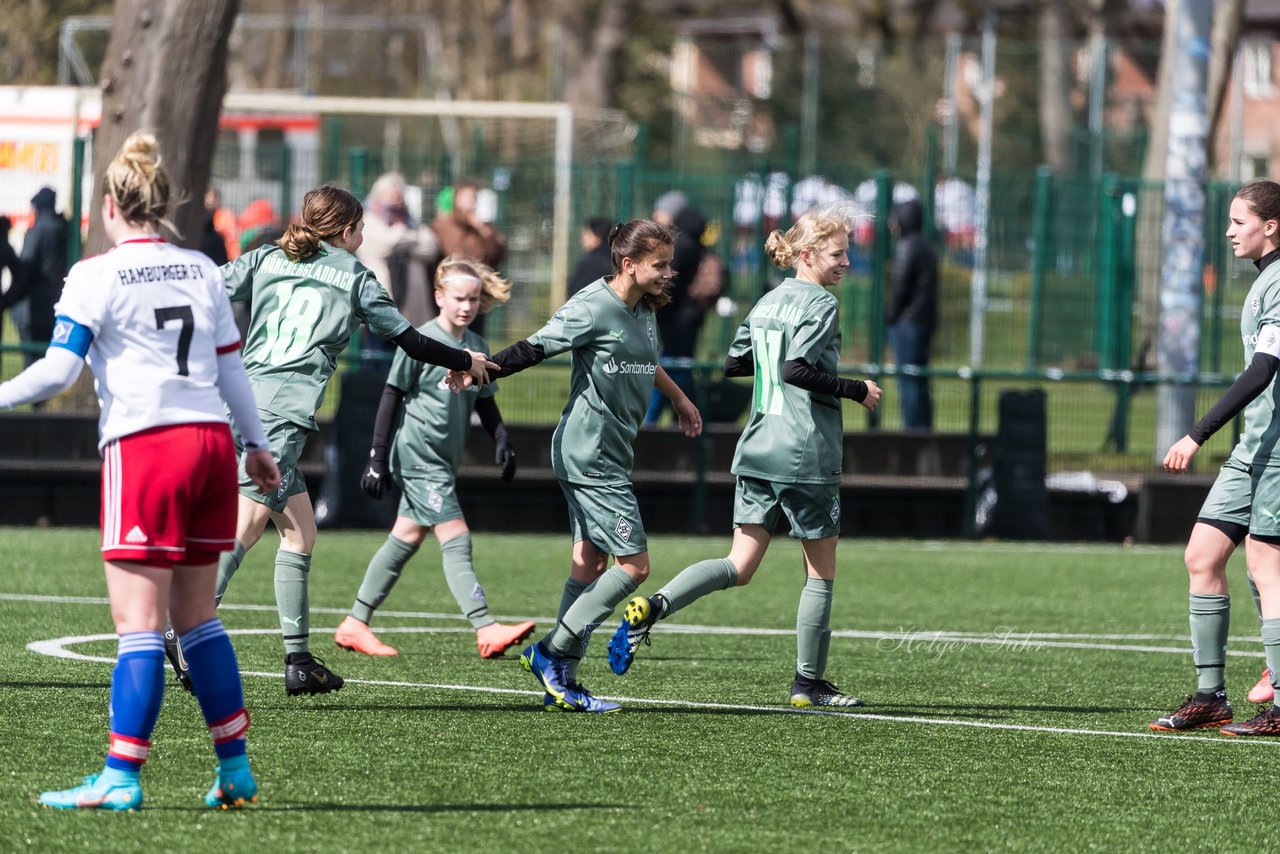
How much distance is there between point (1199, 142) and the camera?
18.7m

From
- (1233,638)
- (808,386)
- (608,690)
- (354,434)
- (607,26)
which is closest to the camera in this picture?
(808,386)

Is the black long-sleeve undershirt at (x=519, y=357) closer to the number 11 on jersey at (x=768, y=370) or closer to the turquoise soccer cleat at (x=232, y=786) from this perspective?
the number 11 on jersey at (x=768, y=370)

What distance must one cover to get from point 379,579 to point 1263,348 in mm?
4003

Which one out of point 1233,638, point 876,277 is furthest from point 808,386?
point 876,277

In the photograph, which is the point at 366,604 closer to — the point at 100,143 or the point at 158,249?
the point at 158,249

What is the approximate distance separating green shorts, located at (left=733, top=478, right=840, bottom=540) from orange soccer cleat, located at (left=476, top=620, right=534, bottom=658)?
1.54 metres

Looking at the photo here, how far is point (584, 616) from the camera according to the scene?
7414 mm

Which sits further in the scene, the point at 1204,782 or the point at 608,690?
the point at 608,690

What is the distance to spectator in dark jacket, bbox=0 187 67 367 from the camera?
1567 centimetres

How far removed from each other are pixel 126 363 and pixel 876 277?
1389 cm

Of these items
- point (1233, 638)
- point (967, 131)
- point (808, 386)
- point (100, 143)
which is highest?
point (967, 131)

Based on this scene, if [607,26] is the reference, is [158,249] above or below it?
below

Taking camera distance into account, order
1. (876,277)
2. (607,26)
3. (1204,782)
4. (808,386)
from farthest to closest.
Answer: (607,26), (876,277), (808,386), (1204,782)

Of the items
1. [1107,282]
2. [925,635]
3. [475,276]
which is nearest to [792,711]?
[475,276]
